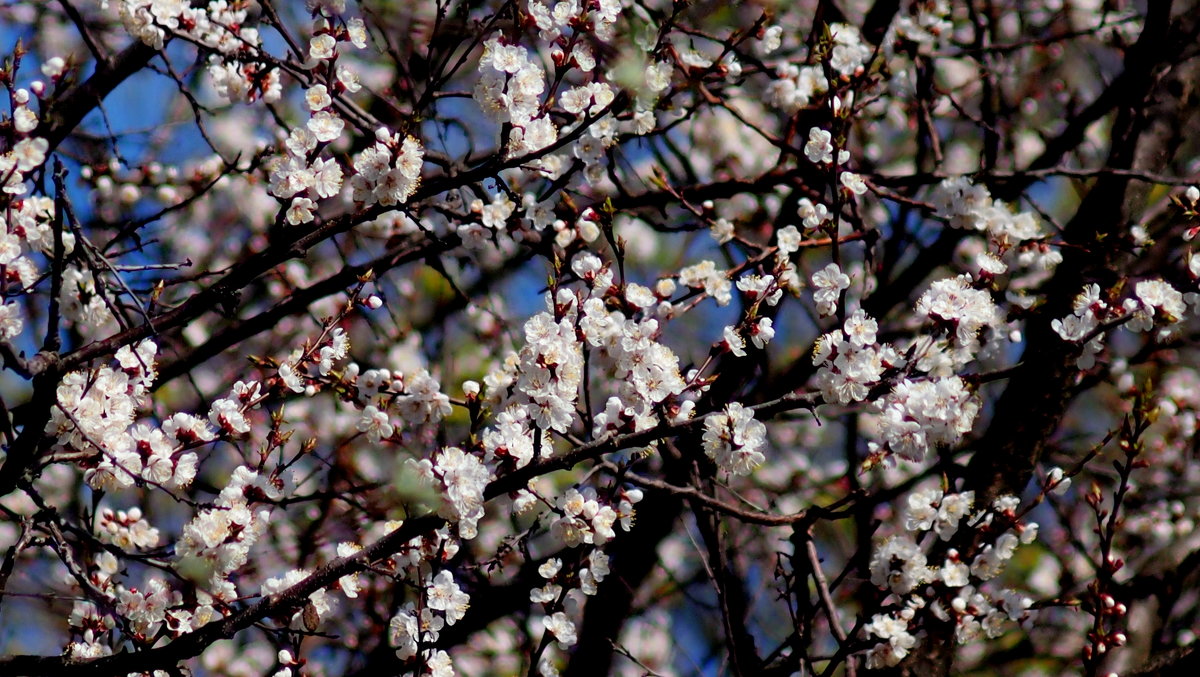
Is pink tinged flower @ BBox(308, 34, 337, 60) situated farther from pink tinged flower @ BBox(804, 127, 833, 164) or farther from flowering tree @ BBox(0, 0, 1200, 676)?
pink tinged flower @ BBox(804, 127, 833, 164)

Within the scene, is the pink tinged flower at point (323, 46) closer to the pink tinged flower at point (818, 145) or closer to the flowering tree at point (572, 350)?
the flowering tree at point (572, 350)

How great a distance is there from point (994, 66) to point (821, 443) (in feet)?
10.00

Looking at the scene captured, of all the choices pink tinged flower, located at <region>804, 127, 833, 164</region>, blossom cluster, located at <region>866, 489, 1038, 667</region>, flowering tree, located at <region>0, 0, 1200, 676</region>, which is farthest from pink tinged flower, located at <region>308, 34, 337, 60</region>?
blossom cluster, located at <region>866, 489, 1038, 667</region>

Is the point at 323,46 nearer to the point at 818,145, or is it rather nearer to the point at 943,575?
the point at 818,145

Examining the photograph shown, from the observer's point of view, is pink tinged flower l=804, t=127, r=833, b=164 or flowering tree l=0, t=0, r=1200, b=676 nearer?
flowering tree l=0, t=0, r=1200, b=676

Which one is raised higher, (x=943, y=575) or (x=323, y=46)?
(x=323, y=46)

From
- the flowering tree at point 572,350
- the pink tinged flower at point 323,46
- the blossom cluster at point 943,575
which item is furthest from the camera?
the blossom cluster at point 943,575

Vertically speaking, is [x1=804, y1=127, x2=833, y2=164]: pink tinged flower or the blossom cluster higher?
[x1=804, y1=127, x2=833, y2=164]: pink tinged flower

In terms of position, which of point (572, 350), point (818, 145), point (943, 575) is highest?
point (818, 145)

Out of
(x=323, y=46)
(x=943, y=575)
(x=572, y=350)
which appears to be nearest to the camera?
(x=572, y=350)

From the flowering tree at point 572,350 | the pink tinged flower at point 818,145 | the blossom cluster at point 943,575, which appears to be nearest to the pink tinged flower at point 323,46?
the flowering tree at point 572,350

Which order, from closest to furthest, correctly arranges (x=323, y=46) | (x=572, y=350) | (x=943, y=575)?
(x=572, y=350)
(x=323, y=46)
(x=943, y=575)

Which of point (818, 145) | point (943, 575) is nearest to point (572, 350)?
point (818, 145)

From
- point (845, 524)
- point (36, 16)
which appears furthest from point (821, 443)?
point (36, 16)
